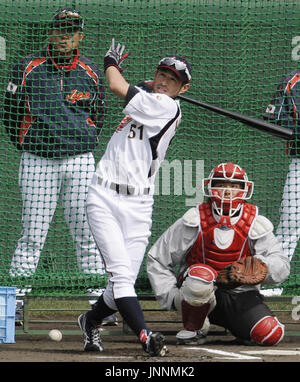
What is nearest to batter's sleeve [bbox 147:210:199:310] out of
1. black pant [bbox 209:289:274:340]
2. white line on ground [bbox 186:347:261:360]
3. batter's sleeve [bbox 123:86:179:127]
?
black pant [bbox 209:289:274:340]

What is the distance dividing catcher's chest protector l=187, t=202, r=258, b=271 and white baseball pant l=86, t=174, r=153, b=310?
0.57 metres

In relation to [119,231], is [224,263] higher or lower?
lower

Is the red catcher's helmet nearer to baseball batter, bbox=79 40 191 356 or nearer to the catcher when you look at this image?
the catcher

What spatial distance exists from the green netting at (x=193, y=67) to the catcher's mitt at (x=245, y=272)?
4.24 ft

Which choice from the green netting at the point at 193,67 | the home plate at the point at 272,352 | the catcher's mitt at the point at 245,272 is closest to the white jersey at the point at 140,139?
the catcher's mitt at the point at 245,272

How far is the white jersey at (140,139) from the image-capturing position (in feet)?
18.5

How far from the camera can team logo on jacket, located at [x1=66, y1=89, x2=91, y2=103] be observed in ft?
22.6

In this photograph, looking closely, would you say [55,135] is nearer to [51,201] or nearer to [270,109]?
[51,201]

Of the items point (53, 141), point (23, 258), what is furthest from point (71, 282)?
point (53, 141)

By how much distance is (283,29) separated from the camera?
7285 mm

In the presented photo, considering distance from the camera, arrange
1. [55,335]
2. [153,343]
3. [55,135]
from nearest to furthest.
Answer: [153,343] < [55,335] < [55,135]

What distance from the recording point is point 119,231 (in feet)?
18.5

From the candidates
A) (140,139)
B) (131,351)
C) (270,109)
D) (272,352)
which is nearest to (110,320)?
(131,351)

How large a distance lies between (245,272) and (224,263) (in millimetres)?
243
